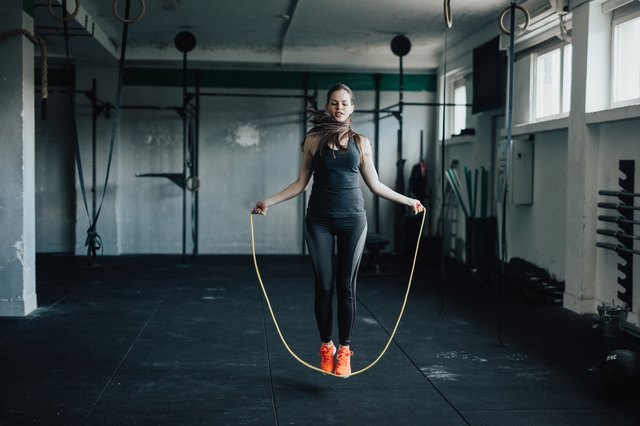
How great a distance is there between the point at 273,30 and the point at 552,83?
125 inches

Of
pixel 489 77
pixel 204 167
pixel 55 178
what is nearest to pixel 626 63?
pixel 489 77

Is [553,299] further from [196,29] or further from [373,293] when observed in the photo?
[196,29]

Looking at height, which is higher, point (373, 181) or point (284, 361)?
point (373, 181)

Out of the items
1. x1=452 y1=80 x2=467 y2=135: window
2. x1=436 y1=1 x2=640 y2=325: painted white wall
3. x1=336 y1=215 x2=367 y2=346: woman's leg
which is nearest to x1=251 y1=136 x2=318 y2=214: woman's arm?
x1=336 y1=215 x2=367 y2=346: woman's leg

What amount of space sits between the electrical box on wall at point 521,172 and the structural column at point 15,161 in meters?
4.15

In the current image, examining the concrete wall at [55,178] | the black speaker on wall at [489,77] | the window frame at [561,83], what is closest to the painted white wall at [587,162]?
the window frame at [561,83]

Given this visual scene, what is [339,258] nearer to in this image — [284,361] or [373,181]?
[373,181]

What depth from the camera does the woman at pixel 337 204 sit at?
3.29 meters

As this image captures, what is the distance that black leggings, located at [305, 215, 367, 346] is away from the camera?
331 centimetres

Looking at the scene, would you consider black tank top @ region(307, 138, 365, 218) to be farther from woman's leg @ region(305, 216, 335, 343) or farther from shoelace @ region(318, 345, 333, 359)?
shoelace @ region(318, 345, 333, 359)

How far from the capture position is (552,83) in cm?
643

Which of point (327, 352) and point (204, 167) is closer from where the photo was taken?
point (327, 352)

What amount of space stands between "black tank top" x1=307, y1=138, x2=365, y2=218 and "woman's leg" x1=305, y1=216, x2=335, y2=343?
6 cm

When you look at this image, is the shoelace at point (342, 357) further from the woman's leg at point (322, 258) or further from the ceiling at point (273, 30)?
the ceiling at point (273, 30)
